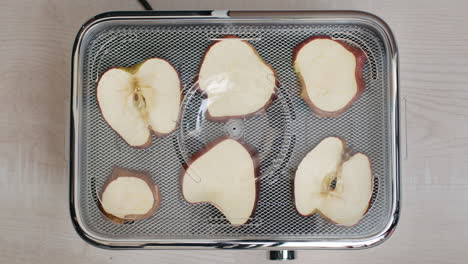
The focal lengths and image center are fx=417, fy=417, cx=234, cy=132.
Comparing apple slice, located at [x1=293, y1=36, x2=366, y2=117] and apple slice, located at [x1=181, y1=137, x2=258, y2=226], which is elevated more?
apple slice, located at [x1=293, y1=36, x2=366, y2=117]

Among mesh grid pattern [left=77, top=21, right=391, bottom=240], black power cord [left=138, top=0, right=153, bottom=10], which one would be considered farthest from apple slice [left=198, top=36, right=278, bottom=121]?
black power cord [left=138, top=0, right=153, bottom=10]

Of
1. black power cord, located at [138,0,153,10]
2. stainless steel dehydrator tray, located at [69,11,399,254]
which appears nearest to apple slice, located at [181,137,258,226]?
stainless steel dehydrator tray, located at [69,11,399,254]

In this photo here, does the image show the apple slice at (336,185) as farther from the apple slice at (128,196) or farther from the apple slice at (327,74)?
the apple slice at (128,196)

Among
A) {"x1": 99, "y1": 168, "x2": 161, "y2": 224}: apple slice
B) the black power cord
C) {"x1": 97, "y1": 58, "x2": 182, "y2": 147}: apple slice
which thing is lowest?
{"x1": 99, "y1": 168, "x2": 161, "y2": 224}: apple slice

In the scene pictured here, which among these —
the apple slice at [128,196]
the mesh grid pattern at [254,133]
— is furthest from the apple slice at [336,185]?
the apple slice at [128,196]

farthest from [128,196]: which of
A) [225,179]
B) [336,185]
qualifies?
[336,185]

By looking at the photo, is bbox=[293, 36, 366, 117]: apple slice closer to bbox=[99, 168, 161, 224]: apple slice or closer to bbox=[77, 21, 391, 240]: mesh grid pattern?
bbox=[77, 21, 391, 240]: mesh grid pattern
